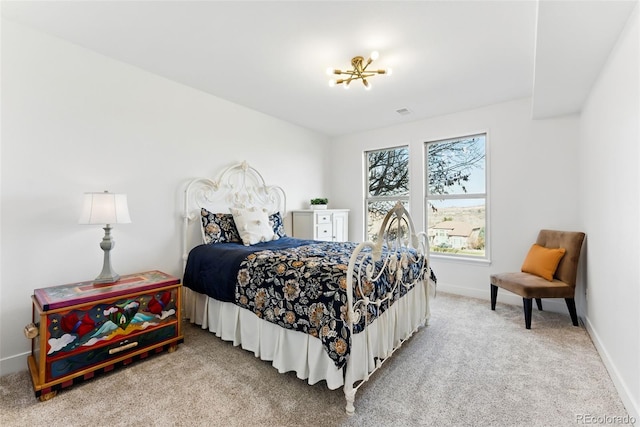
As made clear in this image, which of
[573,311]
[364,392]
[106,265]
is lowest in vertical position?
[364,392]

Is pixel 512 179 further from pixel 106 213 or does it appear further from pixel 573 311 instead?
pixel 106 213

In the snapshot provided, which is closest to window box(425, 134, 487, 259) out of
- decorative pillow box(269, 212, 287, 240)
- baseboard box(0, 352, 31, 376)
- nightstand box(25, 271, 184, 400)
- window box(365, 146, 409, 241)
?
window box(365, 146, 409, 241)

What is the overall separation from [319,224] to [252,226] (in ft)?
4.03

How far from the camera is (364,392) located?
175cm

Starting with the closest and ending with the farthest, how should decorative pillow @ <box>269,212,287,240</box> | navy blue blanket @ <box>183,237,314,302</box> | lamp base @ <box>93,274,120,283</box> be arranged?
1. lamp base @ <box>93,274,120,283</box>
2. navy blue blanket @ <box>183,237,314,302</box>
3. decorative pillow @ <box>269,212,287,240</box>

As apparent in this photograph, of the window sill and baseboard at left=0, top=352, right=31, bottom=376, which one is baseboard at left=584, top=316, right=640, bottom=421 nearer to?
the window sill

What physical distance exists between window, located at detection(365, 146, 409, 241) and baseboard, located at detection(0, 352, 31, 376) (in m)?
3.98

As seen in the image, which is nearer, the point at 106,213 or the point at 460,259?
the point at 106,213

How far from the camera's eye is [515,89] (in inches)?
122

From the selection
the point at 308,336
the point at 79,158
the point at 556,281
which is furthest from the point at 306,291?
the point at 556,281

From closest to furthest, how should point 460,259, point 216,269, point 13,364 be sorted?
point 13,364
point 216,269
point 460,259

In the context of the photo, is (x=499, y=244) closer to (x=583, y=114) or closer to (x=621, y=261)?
(x=583, y=114)

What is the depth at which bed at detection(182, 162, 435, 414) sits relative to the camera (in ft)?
5.37

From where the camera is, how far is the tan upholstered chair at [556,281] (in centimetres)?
265
